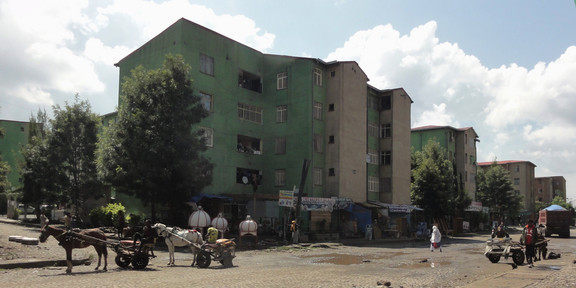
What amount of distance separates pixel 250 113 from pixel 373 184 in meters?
16.5

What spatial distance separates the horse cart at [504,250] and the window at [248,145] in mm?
25170

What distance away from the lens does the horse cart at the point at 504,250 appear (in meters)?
19.9

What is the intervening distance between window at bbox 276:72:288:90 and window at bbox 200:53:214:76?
7731mm

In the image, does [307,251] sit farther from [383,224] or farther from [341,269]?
[383,224]

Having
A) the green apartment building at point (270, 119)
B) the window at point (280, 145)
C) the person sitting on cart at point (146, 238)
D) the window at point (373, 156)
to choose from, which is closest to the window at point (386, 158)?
the window at point (373, 156)

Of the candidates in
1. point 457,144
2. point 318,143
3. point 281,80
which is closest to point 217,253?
point 318,143

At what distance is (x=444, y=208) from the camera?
5316 cm

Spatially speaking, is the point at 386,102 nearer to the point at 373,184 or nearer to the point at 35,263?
the point at 373,184

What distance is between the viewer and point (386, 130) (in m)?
52.2

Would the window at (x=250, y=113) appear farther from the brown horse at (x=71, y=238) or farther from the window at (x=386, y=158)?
the brown horse at (x=71, y=238)

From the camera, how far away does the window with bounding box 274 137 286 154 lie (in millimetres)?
43750

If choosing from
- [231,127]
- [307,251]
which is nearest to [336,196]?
[231,127]

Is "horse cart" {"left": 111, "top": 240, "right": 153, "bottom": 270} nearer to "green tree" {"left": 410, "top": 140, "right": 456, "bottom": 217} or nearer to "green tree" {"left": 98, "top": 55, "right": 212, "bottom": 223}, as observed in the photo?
"green tree" {"left": 98, "top": 55, "right": 212, "bottom": 223}

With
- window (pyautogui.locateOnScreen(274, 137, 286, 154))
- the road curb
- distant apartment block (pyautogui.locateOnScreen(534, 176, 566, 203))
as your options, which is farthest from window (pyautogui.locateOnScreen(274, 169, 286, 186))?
distant apartment block (pyautogui.locateOnScreen(534, 176, 566, 203))
